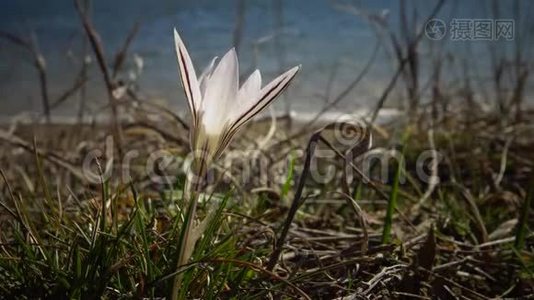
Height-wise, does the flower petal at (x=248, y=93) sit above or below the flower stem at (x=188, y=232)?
above

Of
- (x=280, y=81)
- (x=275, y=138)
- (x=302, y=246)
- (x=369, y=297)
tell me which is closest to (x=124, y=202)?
(x=302, y=246)

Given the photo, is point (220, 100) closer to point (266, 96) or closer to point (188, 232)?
point (266, 96)

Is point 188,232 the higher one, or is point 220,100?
point 220,100

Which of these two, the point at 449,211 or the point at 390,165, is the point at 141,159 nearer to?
the point at 390,165

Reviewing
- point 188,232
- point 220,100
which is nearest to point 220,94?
point 220,100

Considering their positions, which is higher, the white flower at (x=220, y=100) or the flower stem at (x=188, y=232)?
the white flower at (x=220, y=100)

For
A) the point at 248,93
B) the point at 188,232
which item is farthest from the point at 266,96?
the point at 188,232

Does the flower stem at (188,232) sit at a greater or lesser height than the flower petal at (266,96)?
lesser
